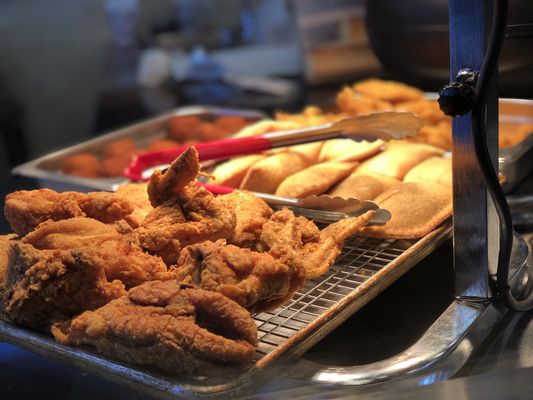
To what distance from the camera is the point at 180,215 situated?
1.24 meters

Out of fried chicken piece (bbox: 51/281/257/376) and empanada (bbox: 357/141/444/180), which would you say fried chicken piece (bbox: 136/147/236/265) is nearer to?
fried chicken piece (bbox: 51/281/257/376)

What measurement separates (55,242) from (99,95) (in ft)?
7.59

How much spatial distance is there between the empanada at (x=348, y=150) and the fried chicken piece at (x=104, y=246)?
2.29ft

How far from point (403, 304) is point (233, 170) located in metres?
0.58

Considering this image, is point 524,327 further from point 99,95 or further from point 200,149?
point 99,95

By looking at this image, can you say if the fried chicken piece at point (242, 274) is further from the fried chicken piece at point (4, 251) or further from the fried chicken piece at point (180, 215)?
the fried chicken piece at point (4, 251)

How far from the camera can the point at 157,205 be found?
1.29 meters

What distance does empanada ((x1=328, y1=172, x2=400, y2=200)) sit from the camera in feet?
5.11

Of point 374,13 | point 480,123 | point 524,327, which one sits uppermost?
point 374,13

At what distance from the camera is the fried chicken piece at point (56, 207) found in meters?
1.27

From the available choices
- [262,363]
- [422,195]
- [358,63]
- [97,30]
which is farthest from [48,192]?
[97,30]

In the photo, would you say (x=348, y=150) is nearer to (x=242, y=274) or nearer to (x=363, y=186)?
(x=363, y=186)

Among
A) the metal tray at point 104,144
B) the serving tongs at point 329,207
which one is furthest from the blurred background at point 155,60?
the serving tongs at point 329,207

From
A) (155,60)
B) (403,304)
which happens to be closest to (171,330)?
(403,304)
